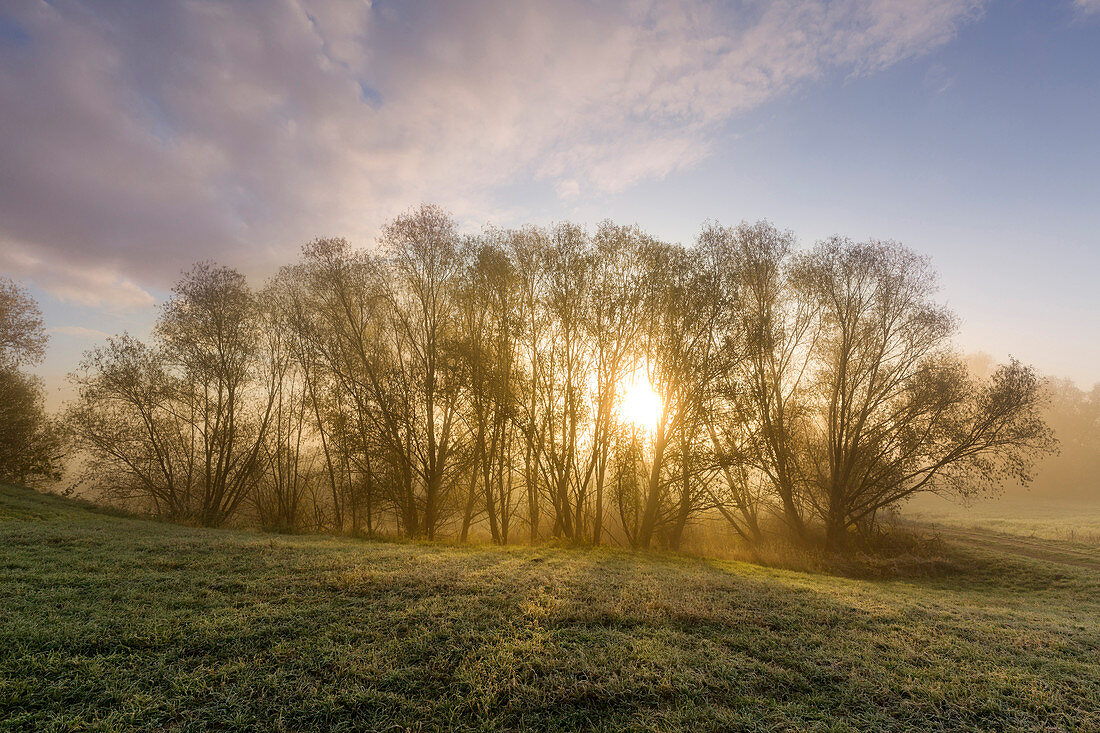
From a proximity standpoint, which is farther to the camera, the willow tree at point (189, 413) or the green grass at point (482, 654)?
the willow tree at point (189, 413)

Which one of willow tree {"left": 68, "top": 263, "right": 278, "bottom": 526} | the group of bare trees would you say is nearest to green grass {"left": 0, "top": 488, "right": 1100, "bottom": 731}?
the group of bare trees

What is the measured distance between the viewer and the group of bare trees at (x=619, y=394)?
56.8ft

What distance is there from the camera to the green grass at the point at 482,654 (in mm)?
3648

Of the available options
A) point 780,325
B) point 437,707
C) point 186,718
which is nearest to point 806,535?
point 780,325

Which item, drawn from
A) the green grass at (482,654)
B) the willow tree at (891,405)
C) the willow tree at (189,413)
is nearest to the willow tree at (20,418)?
the willow tree at (189,413)

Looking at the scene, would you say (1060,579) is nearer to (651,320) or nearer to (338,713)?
(651,320)

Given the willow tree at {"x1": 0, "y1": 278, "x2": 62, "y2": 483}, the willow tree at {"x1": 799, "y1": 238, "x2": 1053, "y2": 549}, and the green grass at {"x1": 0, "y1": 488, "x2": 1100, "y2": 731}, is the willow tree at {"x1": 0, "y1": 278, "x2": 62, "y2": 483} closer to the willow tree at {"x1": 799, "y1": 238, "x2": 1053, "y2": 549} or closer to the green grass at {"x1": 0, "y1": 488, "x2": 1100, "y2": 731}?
the green grass at {"x1": 0, "y1": 488, "x2": 1100, "y2": 731}

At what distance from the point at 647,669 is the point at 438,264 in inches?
699

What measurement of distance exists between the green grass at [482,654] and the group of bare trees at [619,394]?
387 inches

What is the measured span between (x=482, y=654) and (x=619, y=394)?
13773mm

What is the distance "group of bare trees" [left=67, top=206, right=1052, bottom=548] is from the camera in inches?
682

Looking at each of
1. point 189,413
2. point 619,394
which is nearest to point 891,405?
point 619,394

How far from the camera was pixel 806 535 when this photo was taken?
65.1ft

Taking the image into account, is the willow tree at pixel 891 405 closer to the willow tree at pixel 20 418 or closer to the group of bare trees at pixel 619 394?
the group of bare trees at pixel 619 394
